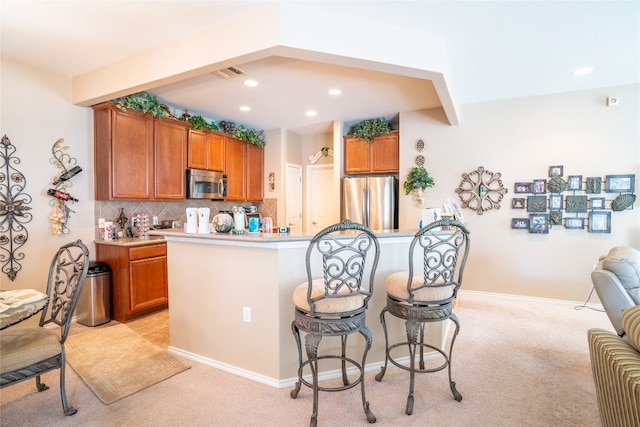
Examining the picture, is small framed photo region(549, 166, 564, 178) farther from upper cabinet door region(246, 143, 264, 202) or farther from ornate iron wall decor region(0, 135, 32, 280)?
ornate iron wall decor region(0, 135, 32, 280)

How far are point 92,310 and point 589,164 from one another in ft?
20.4

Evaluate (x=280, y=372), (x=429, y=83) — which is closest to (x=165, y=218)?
(x=280, y=372)

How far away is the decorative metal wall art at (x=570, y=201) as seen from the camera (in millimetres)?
3715

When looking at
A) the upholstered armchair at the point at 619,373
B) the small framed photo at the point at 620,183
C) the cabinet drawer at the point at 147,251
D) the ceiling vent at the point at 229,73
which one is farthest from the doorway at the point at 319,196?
the upholstered armchair at the point at 619,373

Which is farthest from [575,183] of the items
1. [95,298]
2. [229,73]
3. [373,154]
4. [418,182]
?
[95,298]

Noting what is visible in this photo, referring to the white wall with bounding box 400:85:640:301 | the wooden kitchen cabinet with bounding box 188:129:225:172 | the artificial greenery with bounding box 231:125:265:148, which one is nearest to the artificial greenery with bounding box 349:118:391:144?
the white wall with bounding box 400:85:640:301

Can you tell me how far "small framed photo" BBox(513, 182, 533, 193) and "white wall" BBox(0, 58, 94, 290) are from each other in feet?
18.0

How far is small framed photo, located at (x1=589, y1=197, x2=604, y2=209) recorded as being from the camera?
12.4 ft

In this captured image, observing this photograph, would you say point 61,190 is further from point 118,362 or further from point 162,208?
point 118,362

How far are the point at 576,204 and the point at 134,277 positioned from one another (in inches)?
218

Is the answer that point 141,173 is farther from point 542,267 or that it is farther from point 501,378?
point 542,267

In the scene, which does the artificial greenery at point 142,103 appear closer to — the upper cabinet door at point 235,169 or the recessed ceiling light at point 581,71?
the upper cabinet door at point 235,169

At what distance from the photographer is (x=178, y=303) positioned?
261cm

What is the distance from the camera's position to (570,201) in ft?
12.9
